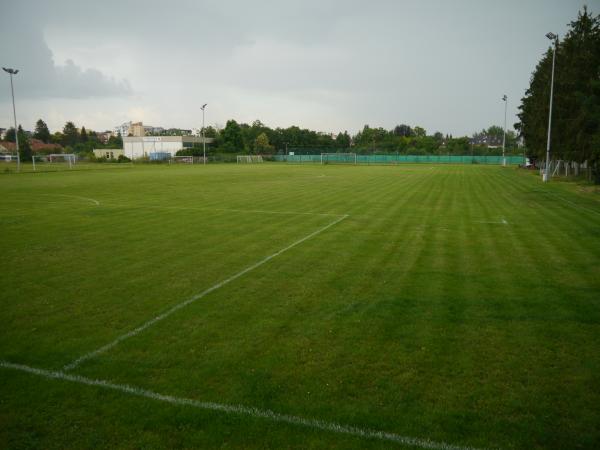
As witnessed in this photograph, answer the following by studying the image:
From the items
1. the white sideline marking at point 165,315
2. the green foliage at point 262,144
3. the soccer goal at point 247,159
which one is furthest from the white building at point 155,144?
the white sideline marking at point 165,315

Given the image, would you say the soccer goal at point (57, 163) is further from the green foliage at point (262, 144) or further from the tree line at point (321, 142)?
the green foliage at point (262, 144)

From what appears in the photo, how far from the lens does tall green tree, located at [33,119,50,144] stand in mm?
164875

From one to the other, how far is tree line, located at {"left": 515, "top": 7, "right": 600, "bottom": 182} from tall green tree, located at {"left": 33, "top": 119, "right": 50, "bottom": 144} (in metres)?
171

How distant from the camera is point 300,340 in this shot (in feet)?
19.0

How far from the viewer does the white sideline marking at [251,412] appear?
3.86 metres

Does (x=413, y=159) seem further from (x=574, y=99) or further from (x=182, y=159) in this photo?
(x=574, y=99)

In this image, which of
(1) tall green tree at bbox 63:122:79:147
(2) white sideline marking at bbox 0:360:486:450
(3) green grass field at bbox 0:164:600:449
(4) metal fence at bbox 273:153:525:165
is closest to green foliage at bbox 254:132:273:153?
(4) metal fence at bbox 273:153:525:165

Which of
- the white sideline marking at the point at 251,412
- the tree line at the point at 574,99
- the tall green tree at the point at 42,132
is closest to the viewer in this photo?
the white sideline marking at the point at 251,412

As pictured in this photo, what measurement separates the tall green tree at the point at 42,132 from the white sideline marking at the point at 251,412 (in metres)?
187

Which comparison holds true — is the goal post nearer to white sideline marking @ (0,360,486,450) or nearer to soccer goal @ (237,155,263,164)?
soccer goal @ (237,155,263,164)

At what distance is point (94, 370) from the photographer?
5062 mm

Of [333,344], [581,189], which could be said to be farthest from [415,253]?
[581,189]

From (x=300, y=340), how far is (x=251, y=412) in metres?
1.62

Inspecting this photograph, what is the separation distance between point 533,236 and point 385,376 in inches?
379
